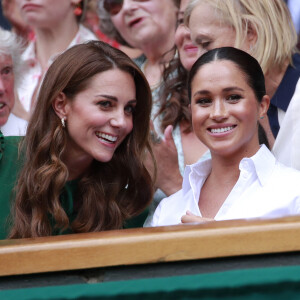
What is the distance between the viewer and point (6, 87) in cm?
306

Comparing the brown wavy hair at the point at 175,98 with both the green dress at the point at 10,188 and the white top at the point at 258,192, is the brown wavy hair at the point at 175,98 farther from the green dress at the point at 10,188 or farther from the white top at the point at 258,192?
the white top at the point at 258,192

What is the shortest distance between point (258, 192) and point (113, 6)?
1615 mm

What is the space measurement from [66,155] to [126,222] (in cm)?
33

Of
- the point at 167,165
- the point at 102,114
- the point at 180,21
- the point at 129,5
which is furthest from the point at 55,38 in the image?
the point at 102,114

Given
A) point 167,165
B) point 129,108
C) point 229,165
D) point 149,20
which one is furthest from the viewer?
point 149,20

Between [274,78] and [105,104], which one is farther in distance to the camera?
[274,78]

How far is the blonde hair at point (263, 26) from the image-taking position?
2.43 m

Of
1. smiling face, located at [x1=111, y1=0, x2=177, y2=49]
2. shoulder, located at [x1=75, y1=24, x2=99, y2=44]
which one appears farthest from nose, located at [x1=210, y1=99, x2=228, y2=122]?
shoulder, located at [x1=75, y1=24, x2=99, y2=44]

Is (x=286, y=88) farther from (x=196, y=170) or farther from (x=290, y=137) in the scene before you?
(x=196, y=170)

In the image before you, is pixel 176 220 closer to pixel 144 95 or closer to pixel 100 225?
pixel 100 225

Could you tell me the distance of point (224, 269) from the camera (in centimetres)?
120

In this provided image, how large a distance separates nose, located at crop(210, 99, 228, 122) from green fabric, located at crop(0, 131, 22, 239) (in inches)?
33.4

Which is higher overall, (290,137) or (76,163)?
(290,137)

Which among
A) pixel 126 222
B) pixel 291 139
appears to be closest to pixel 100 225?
pixel 126 222
